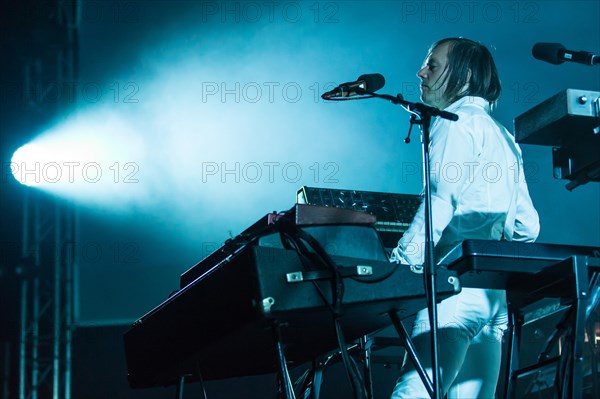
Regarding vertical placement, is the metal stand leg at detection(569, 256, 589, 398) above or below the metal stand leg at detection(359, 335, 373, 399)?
above

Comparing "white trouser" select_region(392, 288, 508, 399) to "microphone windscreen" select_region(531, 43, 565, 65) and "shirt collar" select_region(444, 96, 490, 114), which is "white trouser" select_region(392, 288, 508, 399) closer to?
"shirt collar" select_region(444, 96, 490, 114)

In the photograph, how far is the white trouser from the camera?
228cm

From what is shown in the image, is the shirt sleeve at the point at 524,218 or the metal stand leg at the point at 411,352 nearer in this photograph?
the metal stand leg at the point at 411,352

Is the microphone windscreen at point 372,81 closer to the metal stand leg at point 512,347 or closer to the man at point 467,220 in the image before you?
the man at point 467,220

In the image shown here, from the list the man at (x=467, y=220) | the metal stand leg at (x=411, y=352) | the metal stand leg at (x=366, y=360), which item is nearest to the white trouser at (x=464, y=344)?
the man at (x=467, y=220)

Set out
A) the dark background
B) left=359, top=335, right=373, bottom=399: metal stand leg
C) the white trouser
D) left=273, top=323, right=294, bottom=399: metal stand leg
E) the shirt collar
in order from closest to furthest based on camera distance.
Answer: left=273, top=323, right=294, bottom=399: metal stand leg < the white trouser < the shirt collar < left=359, top=335, right=373, bottom=399: metal stand leg < the dark background

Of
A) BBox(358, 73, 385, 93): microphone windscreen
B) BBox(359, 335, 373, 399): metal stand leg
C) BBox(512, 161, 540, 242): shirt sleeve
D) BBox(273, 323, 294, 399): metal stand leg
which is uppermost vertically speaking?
BBox(358, 73, 385, 93): microphone windscreen

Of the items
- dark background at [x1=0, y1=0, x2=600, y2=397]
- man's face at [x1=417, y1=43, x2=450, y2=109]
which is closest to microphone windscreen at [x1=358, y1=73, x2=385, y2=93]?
man's face at [x1=417, y1=43, x2=450, y2=109]

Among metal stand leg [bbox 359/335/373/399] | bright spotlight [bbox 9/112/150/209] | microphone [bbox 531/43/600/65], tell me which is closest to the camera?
microphone [bbox 531/43/600/65]

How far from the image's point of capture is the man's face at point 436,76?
271cm

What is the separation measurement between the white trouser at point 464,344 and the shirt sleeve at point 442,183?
0.18 metres

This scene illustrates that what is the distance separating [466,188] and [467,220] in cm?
10

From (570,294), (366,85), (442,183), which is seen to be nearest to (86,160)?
(366,85)

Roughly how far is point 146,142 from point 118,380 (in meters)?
1.55
